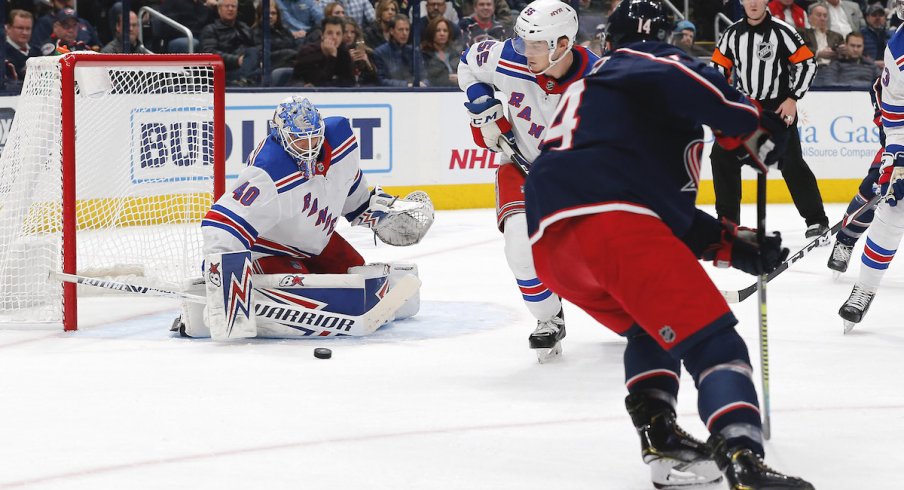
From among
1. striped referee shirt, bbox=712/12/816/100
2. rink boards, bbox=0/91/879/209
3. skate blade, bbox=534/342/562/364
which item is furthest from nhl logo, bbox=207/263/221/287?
rink boards, bbox=0/91/879/209

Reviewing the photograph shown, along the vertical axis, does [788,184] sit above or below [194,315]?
above

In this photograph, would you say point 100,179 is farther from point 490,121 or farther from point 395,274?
point 490,121

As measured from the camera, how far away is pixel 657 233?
6.85 feet

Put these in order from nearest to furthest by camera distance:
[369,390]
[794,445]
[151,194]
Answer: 1. [794,445]
2. [369,390]
3. [151,194]

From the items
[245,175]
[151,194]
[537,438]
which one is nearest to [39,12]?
[151,194]

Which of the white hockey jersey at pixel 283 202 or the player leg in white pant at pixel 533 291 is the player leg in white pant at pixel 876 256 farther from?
the white hockey jersey at pixel 283 202

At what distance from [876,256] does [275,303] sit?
6.27ft

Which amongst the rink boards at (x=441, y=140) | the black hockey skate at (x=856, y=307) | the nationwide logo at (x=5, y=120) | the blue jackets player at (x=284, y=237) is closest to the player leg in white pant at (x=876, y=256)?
the black hockey skate at (x=856, y=307)

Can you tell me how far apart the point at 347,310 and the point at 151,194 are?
163 centimetres

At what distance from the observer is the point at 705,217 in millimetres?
2346

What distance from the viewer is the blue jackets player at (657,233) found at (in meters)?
2.05

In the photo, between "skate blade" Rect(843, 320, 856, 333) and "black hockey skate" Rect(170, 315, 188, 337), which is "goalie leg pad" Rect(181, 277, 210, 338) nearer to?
"black hockey skate" Rect(170, 315, 188, 337)

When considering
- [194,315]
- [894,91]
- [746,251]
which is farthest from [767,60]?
[746,251]

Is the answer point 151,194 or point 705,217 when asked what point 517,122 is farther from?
point 151,194
